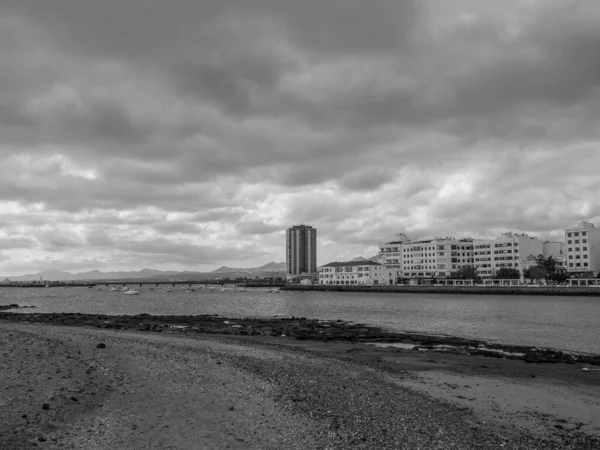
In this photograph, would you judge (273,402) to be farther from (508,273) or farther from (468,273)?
(508,273)

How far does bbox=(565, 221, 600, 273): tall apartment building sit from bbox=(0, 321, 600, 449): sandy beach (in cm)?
16810

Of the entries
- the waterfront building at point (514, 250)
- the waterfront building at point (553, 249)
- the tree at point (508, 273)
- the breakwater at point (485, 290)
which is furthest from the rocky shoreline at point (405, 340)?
the waterfront building at point (553, 249)

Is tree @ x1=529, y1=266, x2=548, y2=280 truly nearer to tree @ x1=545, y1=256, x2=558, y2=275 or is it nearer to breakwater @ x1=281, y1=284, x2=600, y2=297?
tree @ x1=545, y1=256, x2=558, y2=275

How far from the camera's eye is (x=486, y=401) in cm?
1725

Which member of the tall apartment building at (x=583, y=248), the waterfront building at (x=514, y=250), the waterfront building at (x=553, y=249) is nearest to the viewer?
the tall apartment building at (x=583, y=248)

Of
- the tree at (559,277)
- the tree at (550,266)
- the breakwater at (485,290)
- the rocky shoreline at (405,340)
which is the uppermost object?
the tree at (550,266)

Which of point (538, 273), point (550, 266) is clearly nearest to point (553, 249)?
point (538, 273)

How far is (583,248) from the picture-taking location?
553 ft

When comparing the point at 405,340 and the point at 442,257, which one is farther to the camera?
the point at 442,257

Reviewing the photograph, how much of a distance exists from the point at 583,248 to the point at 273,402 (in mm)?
186628

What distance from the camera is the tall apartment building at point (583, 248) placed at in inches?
6570

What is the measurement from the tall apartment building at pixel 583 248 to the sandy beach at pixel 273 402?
16810 centimetres

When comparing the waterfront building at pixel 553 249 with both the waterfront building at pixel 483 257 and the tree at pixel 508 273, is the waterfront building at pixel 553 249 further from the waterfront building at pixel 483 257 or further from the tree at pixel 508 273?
the tree at pixel 508 273

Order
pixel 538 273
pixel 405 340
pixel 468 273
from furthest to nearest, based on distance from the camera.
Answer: pixel 468 273, pixel 538 273, pixel 405 340
